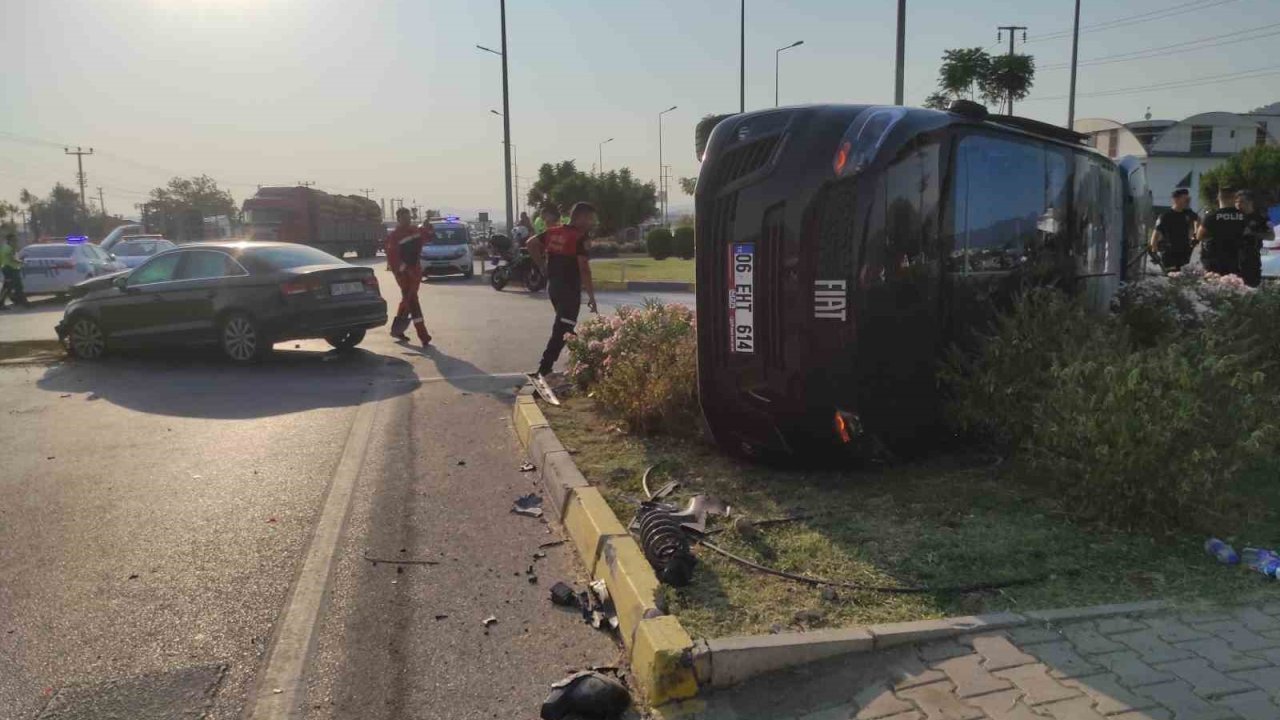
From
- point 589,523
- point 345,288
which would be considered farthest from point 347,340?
point 589,523

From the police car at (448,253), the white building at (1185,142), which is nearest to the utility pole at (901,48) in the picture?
the police car at (448,253)

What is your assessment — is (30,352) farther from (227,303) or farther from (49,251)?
(49,251)

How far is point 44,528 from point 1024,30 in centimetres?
5419

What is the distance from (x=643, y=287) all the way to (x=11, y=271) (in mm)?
14462

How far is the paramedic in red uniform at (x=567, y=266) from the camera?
8750 mm

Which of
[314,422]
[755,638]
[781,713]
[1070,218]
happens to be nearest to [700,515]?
[755,638]

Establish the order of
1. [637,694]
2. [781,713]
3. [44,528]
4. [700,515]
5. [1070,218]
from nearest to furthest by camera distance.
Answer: [781,713] < [637,694] < [700,515] < [44,528] < [1070,218]

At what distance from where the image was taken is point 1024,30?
50000 mm

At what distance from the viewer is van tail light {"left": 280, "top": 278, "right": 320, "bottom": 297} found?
11031 millimetres

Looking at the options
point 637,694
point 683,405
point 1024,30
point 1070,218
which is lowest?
point 637,694

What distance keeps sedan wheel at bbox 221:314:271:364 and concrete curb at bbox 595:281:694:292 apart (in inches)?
479

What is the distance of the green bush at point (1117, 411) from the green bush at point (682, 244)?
36.1 metres

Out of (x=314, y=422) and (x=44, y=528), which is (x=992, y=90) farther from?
(x=44, y=528)

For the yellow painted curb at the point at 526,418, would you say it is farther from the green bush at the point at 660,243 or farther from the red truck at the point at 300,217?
the red truck at the point at 300,217
